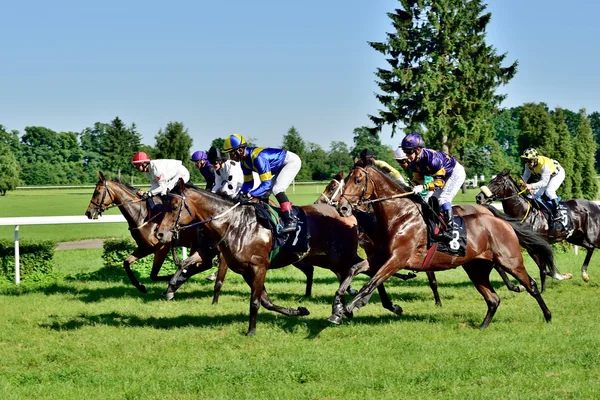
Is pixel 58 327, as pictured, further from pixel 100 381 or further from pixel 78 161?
pixel 78 161

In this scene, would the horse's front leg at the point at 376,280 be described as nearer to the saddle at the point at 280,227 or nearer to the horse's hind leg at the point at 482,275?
the horse's hind leg at the point at 482,275

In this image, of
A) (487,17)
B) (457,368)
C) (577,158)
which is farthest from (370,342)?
(487,17)

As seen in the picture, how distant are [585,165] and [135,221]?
26517 millimetres

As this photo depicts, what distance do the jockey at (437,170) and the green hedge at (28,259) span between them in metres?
6.92

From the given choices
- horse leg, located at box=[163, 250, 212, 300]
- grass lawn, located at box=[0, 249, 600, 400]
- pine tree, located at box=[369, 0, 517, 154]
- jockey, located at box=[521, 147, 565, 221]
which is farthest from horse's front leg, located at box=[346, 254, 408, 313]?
pine tree, located at box=[369, 0, 517, 154]

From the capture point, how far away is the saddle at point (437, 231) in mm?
7863

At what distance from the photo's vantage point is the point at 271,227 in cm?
809

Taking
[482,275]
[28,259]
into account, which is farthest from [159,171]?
[482,275]

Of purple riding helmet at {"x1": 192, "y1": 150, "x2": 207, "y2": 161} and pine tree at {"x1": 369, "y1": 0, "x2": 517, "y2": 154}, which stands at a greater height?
pine tree at {"x1": 369, "y1": 0, "x2": 517, "y2": 154}

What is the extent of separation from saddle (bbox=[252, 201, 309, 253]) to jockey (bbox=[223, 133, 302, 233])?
0.09 meters

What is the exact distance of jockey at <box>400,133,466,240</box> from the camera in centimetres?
796

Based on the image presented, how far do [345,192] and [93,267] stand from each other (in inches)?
350

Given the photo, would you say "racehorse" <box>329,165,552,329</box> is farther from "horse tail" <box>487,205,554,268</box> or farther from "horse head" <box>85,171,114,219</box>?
"horse head" <box>85,171,114,219</box>

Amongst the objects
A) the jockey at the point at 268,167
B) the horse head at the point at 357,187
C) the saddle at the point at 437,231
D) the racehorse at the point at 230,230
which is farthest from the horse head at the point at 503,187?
the racehorse at the point at 230,230
